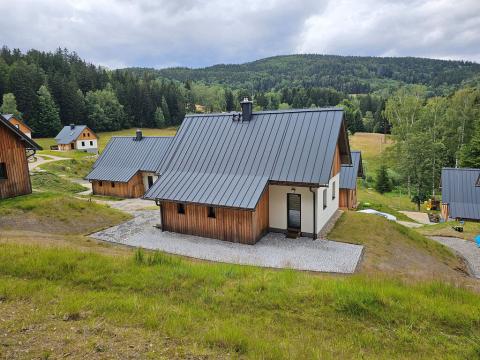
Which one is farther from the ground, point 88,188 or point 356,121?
point 356,121

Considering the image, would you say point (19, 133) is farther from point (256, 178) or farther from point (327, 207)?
point (327, 207)

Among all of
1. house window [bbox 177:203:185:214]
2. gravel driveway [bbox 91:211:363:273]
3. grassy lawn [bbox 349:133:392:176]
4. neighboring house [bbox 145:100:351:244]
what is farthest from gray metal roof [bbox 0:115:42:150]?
grassy lawn [bbox 349:133:392:176]

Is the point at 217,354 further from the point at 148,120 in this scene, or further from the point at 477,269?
the point at 148,120

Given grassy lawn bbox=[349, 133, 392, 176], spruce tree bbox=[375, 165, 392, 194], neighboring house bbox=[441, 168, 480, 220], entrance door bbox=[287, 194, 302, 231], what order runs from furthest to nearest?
grassy lawn bbox=[349, 133, 392, 176] < spruce tree bbox=[375, 165, 392, 194] < neighboring house bbox=[441, 168, 480, 220] < entrance door bbox=[287, 194, 302, 231]

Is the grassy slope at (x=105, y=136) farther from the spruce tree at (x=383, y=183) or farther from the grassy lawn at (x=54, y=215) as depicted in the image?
the spruce tree at (x=383, y=183)

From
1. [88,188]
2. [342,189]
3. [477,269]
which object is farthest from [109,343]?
[88,188]

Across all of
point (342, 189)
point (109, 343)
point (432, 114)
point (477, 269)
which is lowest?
point (477, 269)

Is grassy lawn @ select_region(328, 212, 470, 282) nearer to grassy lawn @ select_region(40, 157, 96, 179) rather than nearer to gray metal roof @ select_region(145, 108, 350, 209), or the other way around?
gray metal roof @ select_region(145, 108, 350, 209)

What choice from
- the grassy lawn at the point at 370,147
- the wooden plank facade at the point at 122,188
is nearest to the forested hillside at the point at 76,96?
the wooden plank facade at the point at 122,188
